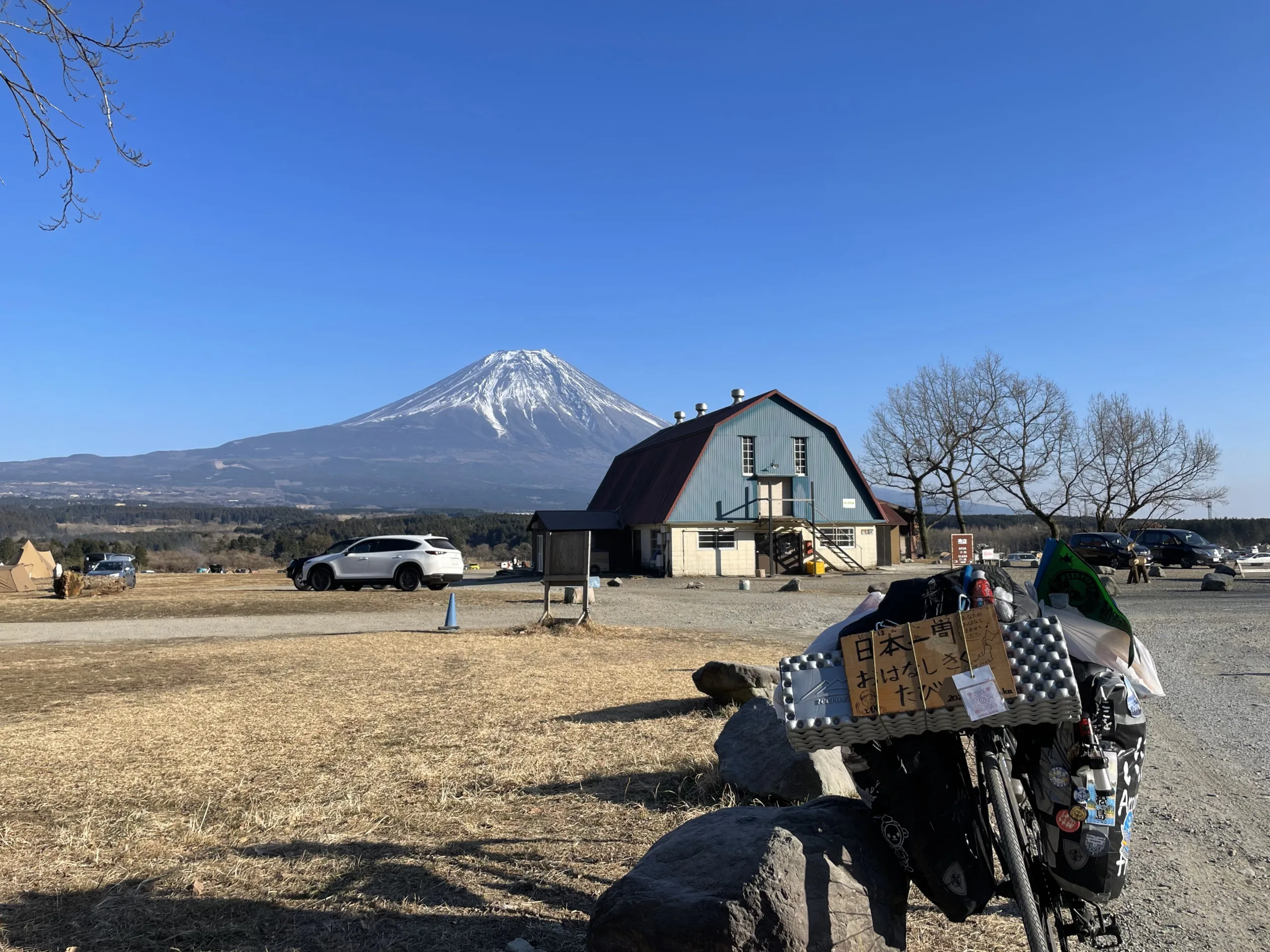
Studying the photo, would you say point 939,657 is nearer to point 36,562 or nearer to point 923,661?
point 923,661

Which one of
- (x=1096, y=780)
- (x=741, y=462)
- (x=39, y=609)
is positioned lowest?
(x=39, y=609)

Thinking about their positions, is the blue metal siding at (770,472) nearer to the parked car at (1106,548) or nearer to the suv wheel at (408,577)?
the parked car at (1106,548)

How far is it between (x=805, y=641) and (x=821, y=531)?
26.4 meters

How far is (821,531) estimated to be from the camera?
4228 cm

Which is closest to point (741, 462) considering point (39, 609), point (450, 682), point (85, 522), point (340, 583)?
point (340, 583)

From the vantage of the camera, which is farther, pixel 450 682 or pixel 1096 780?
pixel 450 682

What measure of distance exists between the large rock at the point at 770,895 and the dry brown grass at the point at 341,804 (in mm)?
622

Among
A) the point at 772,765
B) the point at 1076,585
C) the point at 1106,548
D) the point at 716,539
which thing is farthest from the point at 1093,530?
the point at 1076,585

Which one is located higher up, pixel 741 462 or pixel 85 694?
pixel 741 462

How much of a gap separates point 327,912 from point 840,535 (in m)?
39.9

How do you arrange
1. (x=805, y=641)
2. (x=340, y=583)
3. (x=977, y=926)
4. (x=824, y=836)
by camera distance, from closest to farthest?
1. (x=824, y=836)
2. (x=977, y=926)
3. (x=805, y=641)
4. (x=340, y=583)

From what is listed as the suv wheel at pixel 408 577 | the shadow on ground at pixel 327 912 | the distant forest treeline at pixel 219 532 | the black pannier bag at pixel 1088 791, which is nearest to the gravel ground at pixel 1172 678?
the black pannier bag at pixel 1088 791

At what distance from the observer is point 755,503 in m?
A: 40.8

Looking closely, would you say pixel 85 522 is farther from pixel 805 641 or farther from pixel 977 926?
pixel 977 926
